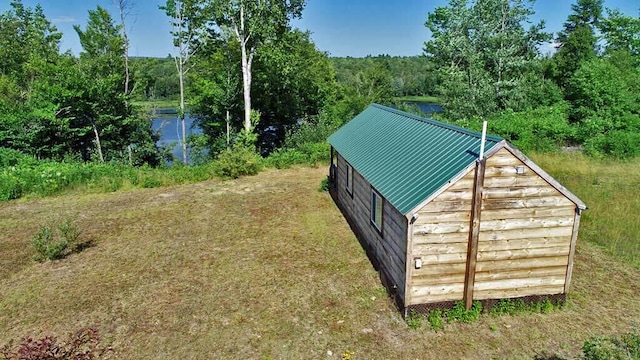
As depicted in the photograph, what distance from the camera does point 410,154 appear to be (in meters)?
9.49

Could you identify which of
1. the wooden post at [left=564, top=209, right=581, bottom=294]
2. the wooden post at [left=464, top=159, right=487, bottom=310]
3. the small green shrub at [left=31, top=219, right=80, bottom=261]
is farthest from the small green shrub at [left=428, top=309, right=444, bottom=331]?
the small green shrub at [left=31, top=219, right=80, bottom=261]

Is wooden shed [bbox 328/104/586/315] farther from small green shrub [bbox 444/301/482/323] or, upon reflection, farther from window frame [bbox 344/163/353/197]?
window frame [bbox 344/163/353/197]

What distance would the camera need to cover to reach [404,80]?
9375 cm

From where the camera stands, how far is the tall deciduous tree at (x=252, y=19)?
21.1 metres

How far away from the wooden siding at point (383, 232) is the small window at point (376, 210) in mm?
138

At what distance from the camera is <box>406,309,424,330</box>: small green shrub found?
7.54 metres

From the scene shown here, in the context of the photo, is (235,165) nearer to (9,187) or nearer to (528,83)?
(9,187)

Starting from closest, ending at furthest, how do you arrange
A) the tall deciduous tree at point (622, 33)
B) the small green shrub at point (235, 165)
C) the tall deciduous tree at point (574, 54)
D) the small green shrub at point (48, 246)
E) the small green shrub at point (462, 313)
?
the small green shrub at point (462, 313)
the small green shrub at point (48, 246)
the small green shrub at point (235, 165)
the tall deciduous tree at point (622, 33)
the tall deciduous tree at point (574, 54)

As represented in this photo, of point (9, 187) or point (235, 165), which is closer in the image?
point (9, 187)

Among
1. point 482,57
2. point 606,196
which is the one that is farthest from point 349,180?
point 482,57

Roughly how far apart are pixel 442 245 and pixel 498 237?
3.69 ft

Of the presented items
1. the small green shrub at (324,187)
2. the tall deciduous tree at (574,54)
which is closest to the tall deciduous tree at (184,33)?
the small green shrub at (324,187)

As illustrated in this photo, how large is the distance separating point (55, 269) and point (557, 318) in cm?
1148

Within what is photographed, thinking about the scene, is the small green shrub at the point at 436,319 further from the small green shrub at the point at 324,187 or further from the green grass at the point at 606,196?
the small green shrub at the point at 324,187
